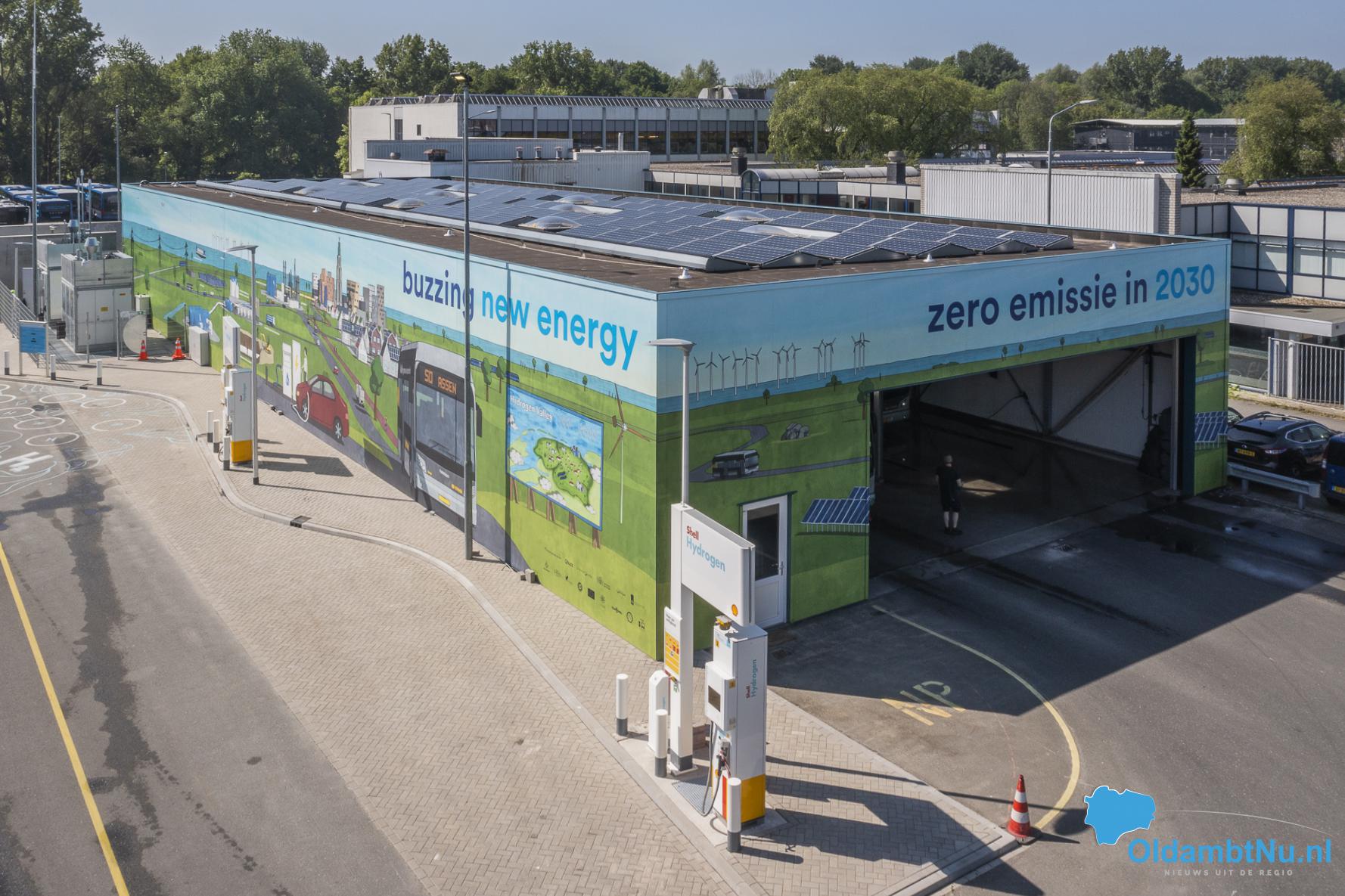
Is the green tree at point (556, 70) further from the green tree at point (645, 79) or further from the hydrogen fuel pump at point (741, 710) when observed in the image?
the hydrogen fuel pump at point (741, 710)

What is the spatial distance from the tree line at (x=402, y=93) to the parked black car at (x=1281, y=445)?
41.7m

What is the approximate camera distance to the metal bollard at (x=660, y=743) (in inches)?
575

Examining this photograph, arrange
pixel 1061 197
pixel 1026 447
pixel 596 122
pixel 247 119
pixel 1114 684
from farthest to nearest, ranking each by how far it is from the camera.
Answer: pixel 247 119 → pixel 596 122 → pixel 1061 197 → pixel 1026 447 → pixel 1114 684

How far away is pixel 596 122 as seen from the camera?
91.5m

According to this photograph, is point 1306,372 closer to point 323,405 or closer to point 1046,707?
point 1046,707

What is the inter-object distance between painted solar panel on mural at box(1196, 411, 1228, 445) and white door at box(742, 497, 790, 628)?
1074 cm

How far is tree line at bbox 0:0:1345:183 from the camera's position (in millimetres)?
77062

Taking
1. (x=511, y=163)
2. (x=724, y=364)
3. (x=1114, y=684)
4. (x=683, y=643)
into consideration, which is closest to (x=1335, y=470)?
(x=1114, y=684)

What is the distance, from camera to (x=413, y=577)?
21.5m

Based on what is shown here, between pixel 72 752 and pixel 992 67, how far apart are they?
614ft

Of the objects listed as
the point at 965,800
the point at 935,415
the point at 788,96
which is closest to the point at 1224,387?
the point at 935,415

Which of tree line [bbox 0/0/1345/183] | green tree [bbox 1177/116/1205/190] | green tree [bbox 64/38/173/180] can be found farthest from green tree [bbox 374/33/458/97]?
green tree [bbox 1177/116/1205/190]

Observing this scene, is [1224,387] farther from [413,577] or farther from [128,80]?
[128,80]

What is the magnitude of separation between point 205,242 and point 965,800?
1242 inches
